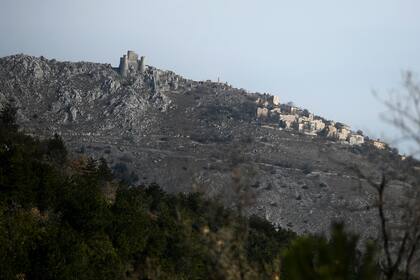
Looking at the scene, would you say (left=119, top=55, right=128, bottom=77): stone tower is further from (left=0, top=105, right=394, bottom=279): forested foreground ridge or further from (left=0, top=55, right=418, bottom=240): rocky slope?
(left=0, top=105, right=394, bottom=279): forested foreground ridge

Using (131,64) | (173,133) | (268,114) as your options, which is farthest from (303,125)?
(131,64)

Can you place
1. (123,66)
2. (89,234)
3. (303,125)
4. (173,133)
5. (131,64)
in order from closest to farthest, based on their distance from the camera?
(89,234), (173,133), (123,66), (303,125), (131,64)

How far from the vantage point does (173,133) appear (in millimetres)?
87938

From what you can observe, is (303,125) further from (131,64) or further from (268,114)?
(131,64)

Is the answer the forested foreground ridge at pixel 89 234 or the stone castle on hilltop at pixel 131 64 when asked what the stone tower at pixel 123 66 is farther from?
the forested foreground ridge at pixel 89 234

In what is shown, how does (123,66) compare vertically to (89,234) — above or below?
above

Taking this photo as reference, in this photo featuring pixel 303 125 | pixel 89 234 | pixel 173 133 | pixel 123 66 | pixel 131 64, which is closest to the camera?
pixel 89 234

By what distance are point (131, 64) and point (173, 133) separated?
26.1m

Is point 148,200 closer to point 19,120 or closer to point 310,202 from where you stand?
point 310,202

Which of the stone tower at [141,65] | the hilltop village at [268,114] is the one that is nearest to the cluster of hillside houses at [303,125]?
the hilltop village at [268,114]

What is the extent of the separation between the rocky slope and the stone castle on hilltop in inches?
79.3

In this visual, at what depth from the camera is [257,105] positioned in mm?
106375

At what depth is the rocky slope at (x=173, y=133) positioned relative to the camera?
7050cm

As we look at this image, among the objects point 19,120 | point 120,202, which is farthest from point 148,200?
point 19,120
